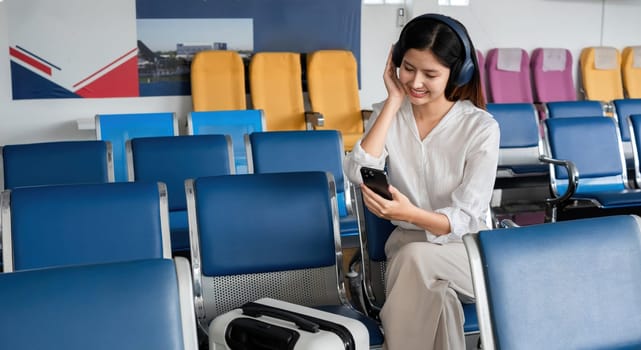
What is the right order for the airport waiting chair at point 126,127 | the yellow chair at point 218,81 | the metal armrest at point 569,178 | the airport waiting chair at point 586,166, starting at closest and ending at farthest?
the metal armrest at point 569,178
the airport waiting chair at point 586,166
the airport waiting chair at point 126,127
the yellow chair at point 218,81

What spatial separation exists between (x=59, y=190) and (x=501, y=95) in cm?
542

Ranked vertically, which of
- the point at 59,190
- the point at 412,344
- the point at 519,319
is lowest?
the point at 412,344

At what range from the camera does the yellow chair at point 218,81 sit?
6238 millimetres

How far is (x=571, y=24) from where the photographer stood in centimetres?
771

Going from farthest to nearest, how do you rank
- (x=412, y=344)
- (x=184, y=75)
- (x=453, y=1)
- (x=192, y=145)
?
(x=453, y=1) → (x=184, y=75) → (x=192, y=145) → (x=412, y=344)

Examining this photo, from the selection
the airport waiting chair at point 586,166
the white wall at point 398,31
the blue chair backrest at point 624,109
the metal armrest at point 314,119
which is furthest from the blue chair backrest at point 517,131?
the white wall at point 398,31

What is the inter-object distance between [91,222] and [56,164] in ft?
4.00

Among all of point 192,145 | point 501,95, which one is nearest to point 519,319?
point 192,145

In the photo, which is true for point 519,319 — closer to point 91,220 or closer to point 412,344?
point 412,344

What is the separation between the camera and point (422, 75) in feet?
7.88

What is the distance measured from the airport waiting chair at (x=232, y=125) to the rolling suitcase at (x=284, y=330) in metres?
2.80

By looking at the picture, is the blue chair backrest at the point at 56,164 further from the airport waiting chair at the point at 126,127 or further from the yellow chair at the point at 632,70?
the yellow chair at the point at 632,70

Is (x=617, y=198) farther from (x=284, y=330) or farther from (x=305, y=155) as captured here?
(x=284, y=330)

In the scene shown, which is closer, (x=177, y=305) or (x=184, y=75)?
(x=177, y=305)
